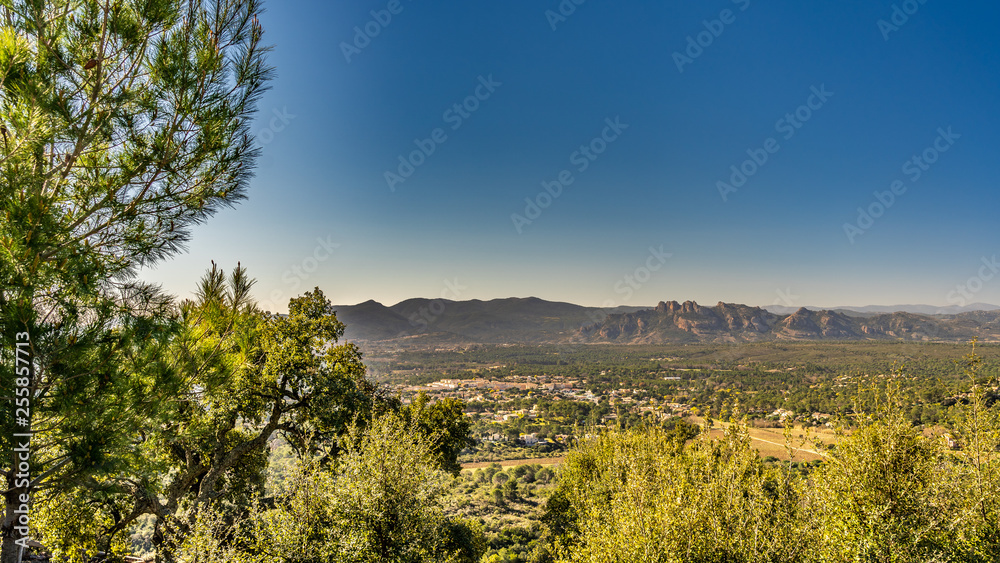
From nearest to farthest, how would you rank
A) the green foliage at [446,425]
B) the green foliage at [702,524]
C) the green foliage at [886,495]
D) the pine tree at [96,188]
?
the pine tree at [96,188] < the green foliage at [886,495] < the green foliage at [702,524] < the green foliage at [446,425]

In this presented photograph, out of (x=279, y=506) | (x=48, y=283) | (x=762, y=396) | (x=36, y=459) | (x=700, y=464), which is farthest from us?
(x=762, y=396)

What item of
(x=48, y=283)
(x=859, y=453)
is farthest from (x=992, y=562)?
(x=48, y=283)

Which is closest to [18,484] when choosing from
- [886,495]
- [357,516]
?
[357,516]

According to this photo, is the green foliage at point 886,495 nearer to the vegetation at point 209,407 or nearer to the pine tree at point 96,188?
the vegetation at point 209,407

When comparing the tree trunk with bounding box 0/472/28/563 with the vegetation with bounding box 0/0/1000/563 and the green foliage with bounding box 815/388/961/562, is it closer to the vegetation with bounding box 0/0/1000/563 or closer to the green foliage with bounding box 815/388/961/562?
the vegetation with bounding box 0/0/1000/563

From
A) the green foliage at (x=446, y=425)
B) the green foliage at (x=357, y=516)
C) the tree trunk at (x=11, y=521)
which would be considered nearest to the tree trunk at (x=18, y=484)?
the tree trunk at (x=11, y=521)

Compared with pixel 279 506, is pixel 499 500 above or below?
below

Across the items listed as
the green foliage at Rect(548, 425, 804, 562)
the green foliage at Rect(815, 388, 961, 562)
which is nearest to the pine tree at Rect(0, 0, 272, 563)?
the green foliage at Rect(548, 425, 804, 562)

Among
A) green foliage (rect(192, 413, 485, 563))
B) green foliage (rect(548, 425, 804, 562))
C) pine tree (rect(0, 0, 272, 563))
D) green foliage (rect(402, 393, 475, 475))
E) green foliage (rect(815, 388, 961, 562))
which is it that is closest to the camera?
pine tree (rect(0, 0, 272, 563))

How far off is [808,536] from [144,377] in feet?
38.9

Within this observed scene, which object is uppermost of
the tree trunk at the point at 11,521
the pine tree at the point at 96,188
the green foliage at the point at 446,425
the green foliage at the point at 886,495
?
the pine tree at the point at 96,188

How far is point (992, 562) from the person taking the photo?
23.2ft

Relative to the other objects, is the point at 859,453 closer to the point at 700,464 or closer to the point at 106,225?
the point at 700,464

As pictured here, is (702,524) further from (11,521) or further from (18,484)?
(11,521)
